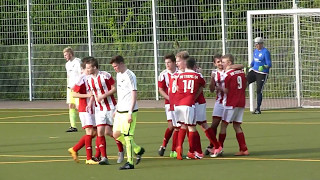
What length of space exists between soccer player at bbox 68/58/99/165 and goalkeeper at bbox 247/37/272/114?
343 inches

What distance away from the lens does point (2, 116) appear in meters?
26.5

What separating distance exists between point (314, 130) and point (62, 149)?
534 cm

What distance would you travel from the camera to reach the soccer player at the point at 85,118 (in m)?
15.6

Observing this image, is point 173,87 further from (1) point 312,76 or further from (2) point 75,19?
(2) point 75,19

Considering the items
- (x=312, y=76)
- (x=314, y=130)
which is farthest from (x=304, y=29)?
(x=314, y=130)

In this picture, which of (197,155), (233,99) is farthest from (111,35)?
(197,155)

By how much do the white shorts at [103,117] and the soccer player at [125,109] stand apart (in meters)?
0.27

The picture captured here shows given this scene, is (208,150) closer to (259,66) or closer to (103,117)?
(103,117)

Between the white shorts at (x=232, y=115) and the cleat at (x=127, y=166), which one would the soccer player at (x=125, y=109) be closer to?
the cleat at (x=127, y=166)

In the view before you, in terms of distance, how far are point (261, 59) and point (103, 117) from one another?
9.33 m

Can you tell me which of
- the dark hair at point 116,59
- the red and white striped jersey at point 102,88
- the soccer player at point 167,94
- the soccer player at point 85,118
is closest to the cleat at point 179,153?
the soccer player at point 167,94

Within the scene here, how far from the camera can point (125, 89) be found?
15211mm

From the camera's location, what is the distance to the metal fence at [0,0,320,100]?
95.3ft

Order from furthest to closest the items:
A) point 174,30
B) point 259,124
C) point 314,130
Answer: point 174,30 → point 259,124 → point 314,130
